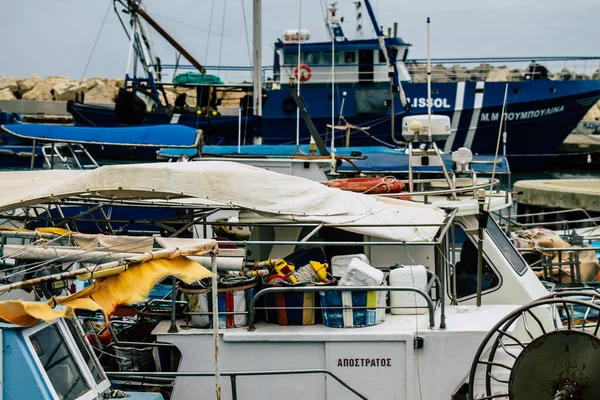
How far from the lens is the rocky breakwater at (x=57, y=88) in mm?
58566

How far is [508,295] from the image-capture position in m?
8.81

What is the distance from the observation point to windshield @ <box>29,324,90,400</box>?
624cm

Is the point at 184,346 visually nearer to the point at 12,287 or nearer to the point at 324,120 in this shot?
the point at 12,287

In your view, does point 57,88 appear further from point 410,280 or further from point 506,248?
point 410,280

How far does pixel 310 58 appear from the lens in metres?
38.3

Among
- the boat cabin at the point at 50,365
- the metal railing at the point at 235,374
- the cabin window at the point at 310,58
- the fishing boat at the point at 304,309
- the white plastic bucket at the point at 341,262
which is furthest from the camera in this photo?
the cabin window at the point at 310,58

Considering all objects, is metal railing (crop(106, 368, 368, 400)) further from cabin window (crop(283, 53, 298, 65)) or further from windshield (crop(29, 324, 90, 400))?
cabin window (crop(283, 53, 298, 65))

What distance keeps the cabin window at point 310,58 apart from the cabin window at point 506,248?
29842mm

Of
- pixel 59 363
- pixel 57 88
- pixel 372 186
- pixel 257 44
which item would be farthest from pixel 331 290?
pixel 57 88

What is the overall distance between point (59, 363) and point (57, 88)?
57445 millimetres

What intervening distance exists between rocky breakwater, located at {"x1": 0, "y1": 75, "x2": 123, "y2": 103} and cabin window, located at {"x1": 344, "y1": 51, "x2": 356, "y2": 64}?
24.1m

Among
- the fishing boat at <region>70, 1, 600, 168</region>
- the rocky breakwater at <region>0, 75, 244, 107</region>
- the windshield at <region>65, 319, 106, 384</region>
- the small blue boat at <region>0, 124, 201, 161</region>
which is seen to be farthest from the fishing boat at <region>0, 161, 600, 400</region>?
the rocky breakwater at <region>0, 75, 244, 107</region>

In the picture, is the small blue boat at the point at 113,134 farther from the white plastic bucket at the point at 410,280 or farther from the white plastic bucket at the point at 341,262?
the white plastic bucket at the point at 410,280

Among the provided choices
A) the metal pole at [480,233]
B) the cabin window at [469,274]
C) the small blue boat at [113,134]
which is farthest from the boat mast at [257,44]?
the metal pole at [480,233]
